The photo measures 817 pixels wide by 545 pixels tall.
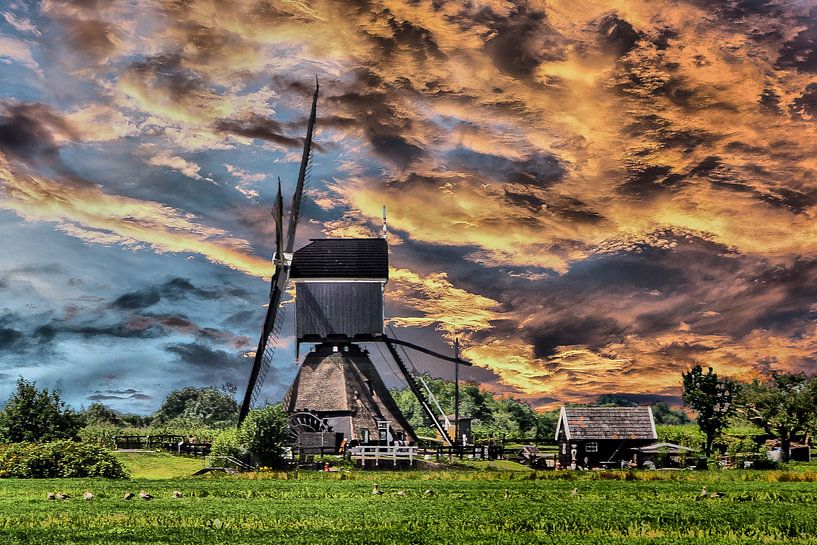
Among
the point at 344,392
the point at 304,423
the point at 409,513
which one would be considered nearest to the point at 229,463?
the point at 304,423

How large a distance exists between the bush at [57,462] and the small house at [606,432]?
33252 millimetres

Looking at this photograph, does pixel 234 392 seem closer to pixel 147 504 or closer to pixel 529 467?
pixel 529 467

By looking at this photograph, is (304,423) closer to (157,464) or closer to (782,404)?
(157,464)

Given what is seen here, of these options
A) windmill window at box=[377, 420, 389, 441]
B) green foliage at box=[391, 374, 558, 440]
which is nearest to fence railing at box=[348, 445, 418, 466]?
windmill window at box=[377, 420, 389, 441]

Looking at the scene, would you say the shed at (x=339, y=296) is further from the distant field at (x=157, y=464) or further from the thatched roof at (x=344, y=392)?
the distant field at (x=157, y=464)

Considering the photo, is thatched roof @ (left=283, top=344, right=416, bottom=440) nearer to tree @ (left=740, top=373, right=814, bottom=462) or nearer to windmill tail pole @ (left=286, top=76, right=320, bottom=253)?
windmill tail pole @ (left=286, top=76, right=320, bottom=253)

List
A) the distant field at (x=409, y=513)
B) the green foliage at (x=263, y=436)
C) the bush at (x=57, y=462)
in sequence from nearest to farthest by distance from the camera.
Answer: the distant field at (x=409, y=513) → the bush at (x=57, y=462) → the green foliage at (x=263, y=436)

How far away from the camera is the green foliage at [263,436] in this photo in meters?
52.8

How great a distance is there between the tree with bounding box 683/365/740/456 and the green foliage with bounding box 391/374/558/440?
38.7 metres

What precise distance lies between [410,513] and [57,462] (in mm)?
27140

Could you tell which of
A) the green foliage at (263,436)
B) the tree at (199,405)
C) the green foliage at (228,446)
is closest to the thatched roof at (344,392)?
the green foliage at (263,436)

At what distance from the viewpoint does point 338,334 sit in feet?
219

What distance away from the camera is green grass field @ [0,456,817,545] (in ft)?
65.5

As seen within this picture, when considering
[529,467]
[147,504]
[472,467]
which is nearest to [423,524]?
[147,504]
